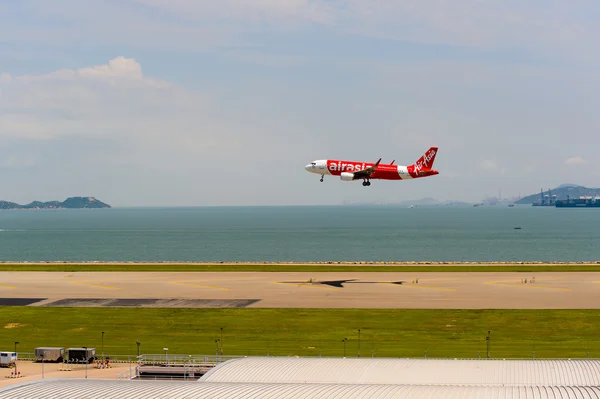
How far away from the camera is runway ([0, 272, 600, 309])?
106 m

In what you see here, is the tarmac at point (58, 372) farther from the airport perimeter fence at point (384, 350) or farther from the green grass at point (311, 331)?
the green grass at point (311, 331)

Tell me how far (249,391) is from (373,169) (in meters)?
81.0

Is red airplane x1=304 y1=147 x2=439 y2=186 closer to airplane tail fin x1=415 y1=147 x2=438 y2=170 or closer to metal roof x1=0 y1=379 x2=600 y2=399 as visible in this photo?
airplane tail fin x1=415 y1=147 x2=438 y2=170

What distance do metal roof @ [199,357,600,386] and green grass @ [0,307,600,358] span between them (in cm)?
1397

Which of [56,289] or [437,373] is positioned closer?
[437,373]

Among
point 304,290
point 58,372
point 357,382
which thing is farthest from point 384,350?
point 304,290

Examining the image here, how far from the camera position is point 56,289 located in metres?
123

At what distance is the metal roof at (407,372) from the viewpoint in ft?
186

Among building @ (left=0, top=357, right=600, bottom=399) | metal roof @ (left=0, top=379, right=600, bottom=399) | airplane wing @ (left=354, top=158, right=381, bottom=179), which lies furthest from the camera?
airplane wing @ (left=354, top=158, right=381, bottom=179)

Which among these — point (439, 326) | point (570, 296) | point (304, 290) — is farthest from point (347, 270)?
point (439, 326)

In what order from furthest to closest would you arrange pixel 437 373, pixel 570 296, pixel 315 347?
pixel 570 296, pixel 315 347, pixel 437 373

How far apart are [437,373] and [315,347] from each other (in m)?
24.0

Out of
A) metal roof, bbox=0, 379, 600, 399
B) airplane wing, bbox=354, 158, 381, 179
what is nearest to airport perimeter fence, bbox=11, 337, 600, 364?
metal roof, bbox=0, 379, 600, 399

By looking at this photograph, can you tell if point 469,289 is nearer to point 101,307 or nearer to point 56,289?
point 101,307
